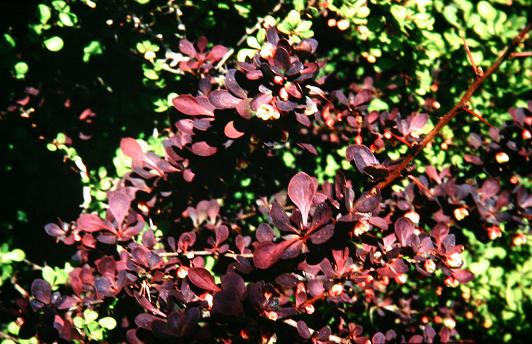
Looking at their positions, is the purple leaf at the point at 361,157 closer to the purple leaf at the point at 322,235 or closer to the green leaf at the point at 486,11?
the purple leaf at the point at 322,235

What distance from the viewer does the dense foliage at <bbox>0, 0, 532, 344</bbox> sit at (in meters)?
1.33

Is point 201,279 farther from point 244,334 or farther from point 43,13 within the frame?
point 43,13

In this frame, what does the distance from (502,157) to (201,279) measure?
1499 mm

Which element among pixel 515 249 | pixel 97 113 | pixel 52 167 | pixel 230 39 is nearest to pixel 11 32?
pixel 97 113

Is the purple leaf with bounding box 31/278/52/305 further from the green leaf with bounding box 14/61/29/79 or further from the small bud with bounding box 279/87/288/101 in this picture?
the small bud with bounding box 279/87/288/101

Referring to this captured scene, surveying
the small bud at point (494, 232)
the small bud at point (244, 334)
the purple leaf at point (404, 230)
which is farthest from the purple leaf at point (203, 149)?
the small bud at point (494, 232)

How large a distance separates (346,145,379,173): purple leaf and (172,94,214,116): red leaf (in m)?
0.56

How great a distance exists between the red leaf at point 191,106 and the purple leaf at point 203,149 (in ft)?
0.40

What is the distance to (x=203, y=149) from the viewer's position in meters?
1.47

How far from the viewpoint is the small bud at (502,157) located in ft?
5.81

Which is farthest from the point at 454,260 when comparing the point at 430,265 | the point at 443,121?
the point at 443,121

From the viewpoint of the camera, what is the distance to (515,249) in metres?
2.64

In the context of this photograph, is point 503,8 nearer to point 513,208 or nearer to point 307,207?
point 513,208

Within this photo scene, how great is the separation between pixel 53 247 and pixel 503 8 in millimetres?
3682
